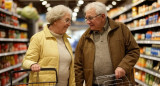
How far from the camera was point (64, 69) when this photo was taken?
257cm

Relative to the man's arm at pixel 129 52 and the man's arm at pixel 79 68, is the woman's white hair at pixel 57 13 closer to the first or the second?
the man's arm at pixel 79 68

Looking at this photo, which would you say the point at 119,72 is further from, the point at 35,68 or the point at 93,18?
the point at 35,68

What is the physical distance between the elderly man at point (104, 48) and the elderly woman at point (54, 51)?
24 centimetres

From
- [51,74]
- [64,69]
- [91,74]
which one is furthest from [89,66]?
[51,74]

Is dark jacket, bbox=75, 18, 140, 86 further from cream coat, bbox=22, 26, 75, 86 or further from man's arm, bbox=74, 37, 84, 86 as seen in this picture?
cream coat, bbox=22, 26, 75, 86

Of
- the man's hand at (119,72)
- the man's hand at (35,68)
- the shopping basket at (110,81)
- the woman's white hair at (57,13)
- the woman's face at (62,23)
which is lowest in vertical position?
the shopping basket at (110,81)

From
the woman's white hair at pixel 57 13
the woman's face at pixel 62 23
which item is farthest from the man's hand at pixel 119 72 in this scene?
the woman's white hair at pixel 57 13

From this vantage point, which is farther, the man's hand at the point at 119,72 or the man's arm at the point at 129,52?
the man's arm at the point at 129,52

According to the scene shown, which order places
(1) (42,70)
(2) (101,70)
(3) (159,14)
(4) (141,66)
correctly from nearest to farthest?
(1) (42,70), (2) (101,70), (3) (159,14), (4) (141,66)

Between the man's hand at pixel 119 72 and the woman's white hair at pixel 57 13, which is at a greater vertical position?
the woman's white hair at pixel 57 13

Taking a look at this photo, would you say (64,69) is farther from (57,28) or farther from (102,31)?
(102,31)

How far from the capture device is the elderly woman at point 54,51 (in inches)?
97.7

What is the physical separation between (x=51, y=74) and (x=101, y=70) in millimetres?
598

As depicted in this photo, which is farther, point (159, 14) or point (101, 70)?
point (159, 14)
